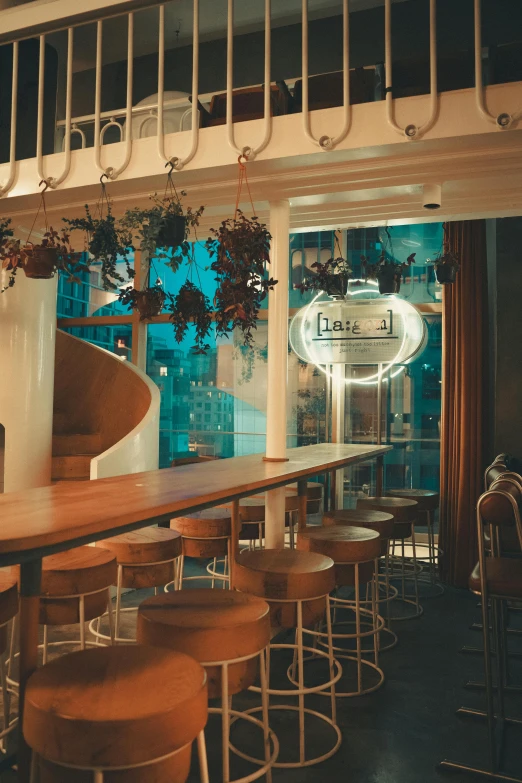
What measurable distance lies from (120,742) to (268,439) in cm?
252

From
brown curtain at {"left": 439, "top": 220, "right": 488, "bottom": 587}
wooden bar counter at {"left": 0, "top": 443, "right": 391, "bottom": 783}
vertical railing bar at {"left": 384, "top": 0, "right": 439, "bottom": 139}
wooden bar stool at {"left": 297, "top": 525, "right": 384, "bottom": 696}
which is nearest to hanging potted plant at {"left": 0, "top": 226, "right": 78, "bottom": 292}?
wooden bar counter at {"left": 0, "top": 443, "right": 391, "bottom": 783}

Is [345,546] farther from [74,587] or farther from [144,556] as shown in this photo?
[74,587]

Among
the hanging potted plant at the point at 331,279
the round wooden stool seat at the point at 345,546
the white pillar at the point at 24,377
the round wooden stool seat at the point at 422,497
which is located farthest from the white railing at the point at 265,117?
the round wooden stool seat at the point at 422,497

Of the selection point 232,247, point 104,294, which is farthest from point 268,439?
point 104,294

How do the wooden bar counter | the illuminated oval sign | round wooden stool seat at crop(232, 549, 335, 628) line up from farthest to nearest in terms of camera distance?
the illuminated oval sign → round wooden stool seat at crop(232, 549, 335, 628) → the wooden bar counter

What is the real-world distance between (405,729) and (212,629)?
146cm

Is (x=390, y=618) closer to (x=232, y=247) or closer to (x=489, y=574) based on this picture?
(x=489, y=574)

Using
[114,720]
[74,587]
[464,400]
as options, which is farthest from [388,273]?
[114,720]

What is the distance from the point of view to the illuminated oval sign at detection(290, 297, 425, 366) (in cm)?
523

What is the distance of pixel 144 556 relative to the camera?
2699 millimetres

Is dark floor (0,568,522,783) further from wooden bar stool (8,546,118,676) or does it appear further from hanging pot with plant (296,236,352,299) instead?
hanging pot with plant (296,236,352,299)

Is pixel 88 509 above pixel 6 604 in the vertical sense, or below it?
above

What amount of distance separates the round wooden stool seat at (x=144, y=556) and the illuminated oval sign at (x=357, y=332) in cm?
297

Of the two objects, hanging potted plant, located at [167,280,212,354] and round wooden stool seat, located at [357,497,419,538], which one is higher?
hanging potted plant, located at [167,280,212,354]
